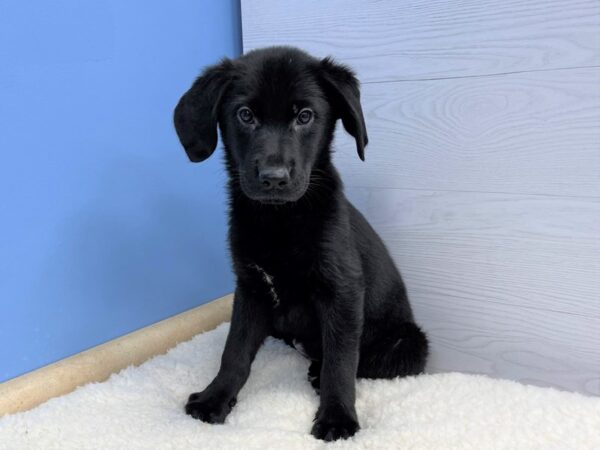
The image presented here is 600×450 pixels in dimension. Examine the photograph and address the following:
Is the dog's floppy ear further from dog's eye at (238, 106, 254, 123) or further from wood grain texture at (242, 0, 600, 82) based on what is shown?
wood grain texture at (242, 0, 600, 82)

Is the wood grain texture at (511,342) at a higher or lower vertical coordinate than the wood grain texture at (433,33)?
lower

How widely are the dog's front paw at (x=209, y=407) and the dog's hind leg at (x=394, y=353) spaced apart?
1.21 ft

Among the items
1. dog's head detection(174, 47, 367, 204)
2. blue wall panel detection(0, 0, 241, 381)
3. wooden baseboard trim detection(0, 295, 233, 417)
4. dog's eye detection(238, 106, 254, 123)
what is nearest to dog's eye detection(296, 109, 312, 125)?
dog's head detection(174, 47, 367, 204)

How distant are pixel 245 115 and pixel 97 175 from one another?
0.50 meters

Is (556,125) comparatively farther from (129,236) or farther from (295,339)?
(129,236)

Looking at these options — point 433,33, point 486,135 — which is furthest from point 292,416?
point 433,33

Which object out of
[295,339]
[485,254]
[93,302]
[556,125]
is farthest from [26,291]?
[556,125]

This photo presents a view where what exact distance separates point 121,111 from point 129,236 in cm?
35

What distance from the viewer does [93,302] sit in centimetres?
142

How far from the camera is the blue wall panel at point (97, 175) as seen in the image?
123cm

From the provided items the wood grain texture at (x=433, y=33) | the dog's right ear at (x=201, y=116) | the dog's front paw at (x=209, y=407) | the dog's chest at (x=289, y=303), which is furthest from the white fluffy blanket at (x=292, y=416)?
the wood grain texture at (x=433, y=33)

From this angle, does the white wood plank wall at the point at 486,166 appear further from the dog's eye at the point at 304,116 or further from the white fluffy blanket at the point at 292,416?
the dog's eye at the point at 304,116

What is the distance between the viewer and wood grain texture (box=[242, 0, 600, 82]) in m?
1.20

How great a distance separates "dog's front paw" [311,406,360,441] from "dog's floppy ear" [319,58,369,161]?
22.7 inches
